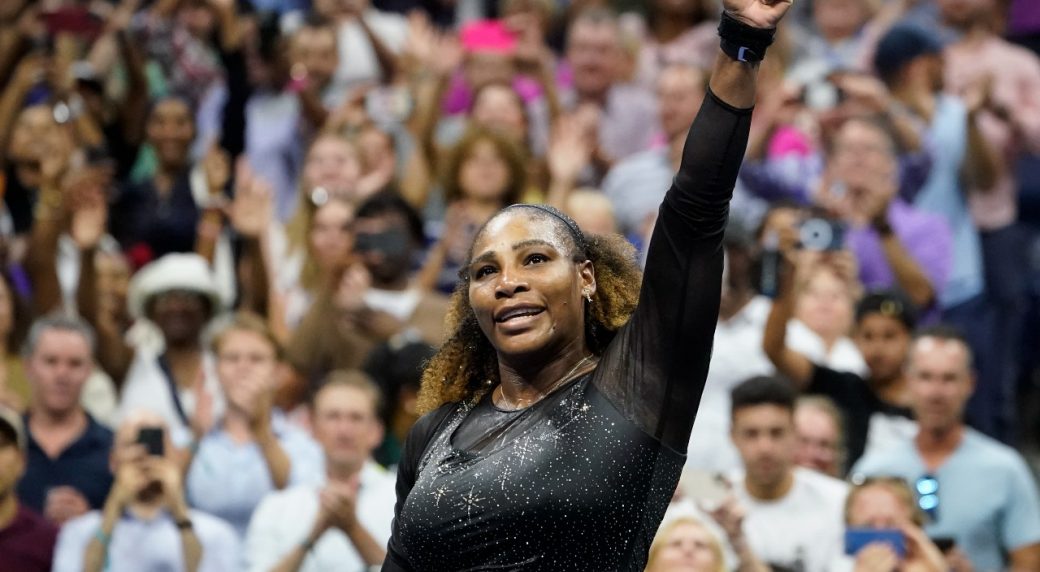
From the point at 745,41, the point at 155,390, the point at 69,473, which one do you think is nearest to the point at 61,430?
the point at 69,473

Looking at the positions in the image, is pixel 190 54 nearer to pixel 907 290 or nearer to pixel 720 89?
pixel 907 290

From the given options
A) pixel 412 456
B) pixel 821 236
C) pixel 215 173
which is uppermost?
pixel 412 456

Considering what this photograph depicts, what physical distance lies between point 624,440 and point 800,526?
114 inches

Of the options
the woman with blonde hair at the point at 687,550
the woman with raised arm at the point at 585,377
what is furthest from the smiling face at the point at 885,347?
the woman with raised arm at the point at 585,377

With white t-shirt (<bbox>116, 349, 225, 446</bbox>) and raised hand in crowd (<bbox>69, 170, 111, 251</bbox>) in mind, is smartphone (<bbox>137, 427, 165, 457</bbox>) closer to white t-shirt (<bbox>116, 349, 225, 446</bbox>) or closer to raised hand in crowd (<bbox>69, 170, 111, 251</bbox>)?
white t-shirt (<bbox>116, 349, 225, 446</bbox>)

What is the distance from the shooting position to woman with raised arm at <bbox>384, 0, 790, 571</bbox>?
2.73m

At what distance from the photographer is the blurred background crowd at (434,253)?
18.5ft

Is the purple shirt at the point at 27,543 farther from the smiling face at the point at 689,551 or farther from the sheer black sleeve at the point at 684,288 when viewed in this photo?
the sheer black sleeve at the point at 684,288

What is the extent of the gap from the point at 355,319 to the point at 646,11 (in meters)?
3.28

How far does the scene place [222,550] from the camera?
18.5 ft

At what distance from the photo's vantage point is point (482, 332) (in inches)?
128

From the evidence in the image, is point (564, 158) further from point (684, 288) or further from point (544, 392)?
point (684, 288)

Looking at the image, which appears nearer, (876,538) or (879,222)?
(876,538)

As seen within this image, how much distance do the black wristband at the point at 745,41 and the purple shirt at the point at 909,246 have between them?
178 inches
